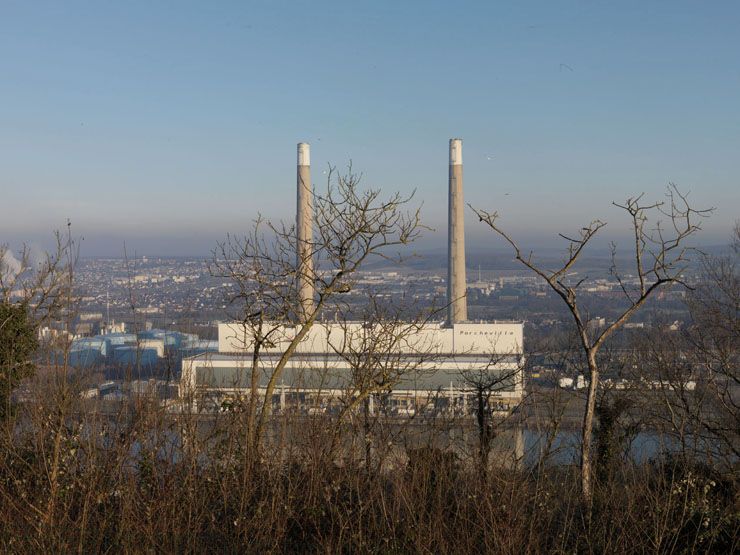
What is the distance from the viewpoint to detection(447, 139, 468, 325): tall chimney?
99.1 feet

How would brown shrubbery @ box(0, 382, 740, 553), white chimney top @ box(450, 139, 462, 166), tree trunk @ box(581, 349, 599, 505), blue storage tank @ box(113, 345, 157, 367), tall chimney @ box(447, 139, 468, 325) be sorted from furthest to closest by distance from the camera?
white chimney top @ box(450, 139, 462, 166), tall chimney @ box(447, 139, 468, 325), blue storage tank @ box(113, 345, 157, 367), tree trunk @ box(581, 349, 599, 505), brown shrubbery @ box(0, 382, 740, 553)

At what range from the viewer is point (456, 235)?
1195 inches

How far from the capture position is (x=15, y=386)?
27.3 feet

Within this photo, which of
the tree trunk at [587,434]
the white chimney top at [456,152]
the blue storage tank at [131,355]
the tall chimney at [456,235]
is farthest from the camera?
the white chimney top at [456,152]

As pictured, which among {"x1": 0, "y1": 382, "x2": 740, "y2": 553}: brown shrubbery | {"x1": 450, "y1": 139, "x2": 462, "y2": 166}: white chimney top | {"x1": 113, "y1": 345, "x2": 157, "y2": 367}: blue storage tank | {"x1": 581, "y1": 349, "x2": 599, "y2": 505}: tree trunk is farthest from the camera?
{"x1": 450, "y1": 139, "x2": 462, "y2": 166}: white chimney top

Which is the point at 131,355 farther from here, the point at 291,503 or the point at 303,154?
the point at 303,154

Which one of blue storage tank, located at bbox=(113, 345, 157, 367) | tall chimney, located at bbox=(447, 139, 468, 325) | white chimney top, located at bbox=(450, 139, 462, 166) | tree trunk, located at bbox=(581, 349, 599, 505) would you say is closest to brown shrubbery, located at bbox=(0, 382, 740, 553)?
tree trunk, located at bbox=(581, 349, 599, 505)

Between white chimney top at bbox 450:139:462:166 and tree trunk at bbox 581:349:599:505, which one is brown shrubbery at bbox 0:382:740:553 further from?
white chimney top at bbox 450:139:462:166

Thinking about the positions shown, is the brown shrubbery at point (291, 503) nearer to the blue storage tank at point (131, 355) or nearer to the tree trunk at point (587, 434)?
the tree trunk at point (587, 434)

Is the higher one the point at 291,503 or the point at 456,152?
the point at 456,152

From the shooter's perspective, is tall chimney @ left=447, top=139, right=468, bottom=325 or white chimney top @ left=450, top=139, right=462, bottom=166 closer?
tall chimney @ left=447, top=139, right=468, bottom=325

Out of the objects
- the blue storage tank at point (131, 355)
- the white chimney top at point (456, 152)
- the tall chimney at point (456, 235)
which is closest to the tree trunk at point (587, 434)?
the blue storage tank at point (131, 355)

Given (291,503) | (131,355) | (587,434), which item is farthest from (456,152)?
(291,503)

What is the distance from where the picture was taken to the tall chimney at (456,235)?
30.2 m
